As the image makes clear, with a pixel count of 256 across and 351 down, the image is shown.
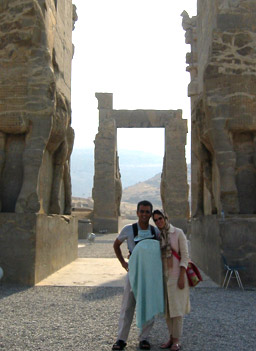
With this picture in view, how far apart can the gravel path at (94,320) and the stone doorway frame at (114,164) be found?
475 inches

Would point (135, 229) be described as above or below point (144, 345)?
above

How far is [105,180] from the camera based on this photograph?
17.9m

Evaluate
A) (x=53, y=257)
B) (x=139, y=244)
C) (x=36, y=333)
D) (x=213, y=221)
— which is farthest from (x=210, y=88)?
(x=36, y=333)

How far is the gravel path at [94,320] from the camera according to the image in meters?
3.15

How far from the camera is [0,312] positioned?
160 inches

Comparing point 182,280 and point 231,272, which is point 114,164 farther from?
point 182,280

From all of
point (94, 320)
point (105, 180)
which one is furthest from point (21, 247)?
point (105, 180)

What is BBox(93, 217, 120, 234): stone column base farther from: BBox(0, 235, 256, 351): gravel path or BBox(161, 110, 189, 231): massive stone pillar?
BBox(0, 235, 256, 351): gravel path

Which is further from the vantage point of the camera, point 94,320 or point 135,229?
point 94,320

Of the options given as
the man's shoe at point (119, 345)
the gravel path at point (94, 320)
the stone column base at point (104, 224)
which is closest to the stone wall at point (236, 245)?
the gravel path at point (94, 320)

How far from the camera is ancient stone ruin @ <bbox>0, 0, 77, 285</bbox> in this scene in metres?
5.46

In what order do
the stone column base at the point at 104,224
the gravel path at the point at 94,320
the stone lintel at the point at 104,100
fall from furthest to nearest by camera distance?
1. the stone lintel at the point at 104,100
2. the stone column base at the point at 104,224
3. the gravel path at the point at 94,320

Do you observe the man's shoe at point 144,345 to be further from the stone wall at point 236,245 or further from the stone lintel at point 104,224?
the stone lintel at point 104,224

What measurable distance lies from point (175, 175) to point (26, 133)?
39.4ft
